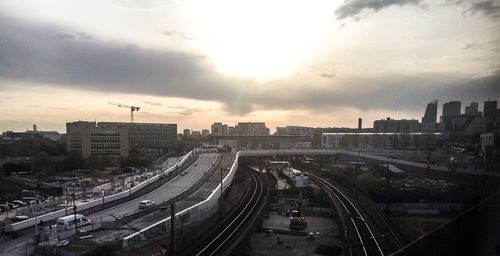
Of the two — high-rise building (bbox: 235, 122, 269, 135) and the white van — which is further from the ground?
high-rise building (bbox: 235, 122, 269, 135)

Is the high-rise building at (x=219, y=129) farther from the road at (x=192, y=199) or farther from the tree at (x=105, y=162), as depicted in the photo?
the road at (x=192, y=199)

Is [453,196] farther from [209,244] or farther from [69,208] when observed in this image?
[69,208]

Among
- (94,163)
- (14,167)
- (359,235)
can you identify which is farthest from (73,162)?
(359,235)

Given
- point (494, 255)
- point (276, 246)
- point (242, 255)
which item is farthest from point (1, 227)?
point (494, 255)

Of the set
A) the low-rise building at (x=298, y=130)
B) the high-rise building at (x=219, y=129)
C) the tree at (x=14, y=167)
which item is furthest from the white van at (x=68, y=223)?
the high-rise building at (x=219, y=129)

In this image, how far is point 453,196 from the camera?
11.8m

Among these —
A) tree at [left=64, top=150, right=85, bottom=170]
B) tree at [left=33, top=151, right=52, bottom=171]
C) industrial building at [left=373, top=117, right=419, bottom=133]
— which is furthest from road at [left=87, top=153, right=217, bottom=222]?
industrial building at [left=373, top=117, right=419, bottom=133]

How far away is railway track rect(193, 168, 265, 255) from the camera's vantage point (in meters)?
6.83

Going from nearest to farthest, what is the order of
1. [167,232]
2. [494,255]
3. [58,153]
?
1. [494,255]
2. [167,232]
3. [58,153]

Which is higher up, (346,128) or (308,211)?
(346,128)

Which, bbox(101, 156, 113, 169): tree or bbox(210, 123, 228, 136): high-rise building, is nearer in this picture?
bbox(101, 156, 113, 169): tree

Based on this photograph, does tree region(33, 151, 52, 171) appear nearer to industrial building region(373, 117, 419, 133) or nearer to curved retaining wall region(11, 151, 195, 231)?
curved retaining wall region(11, 151, 195, 231)

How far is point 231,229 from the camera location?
8.60 meters

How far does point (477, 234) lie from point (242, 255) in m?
4.46
